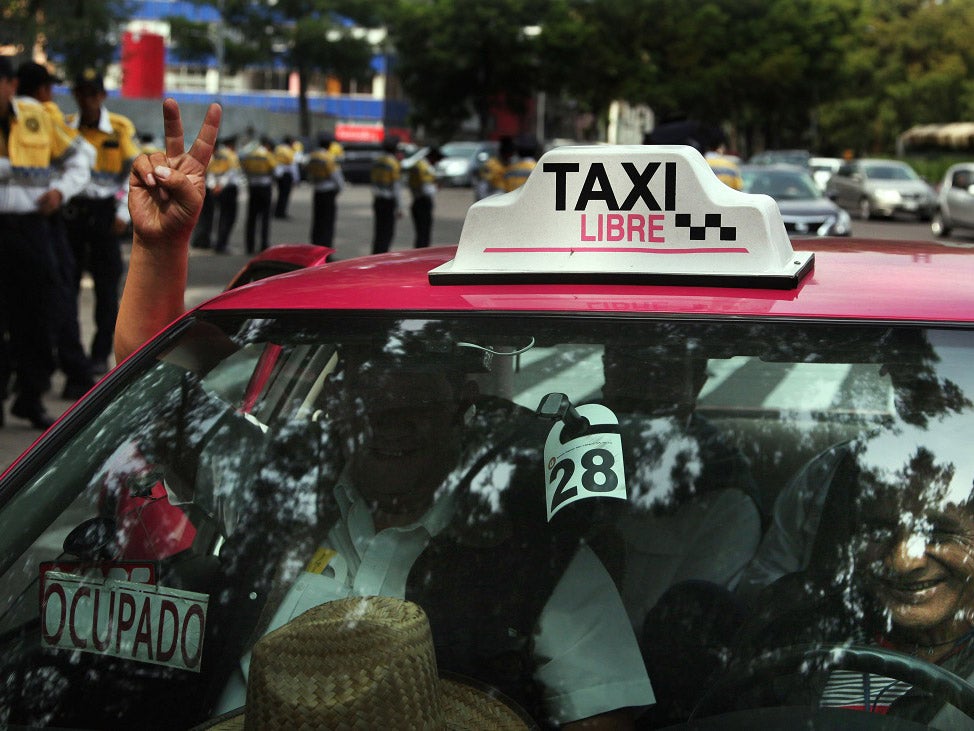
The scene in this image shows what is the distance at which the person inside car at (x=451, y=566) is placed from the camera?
2.09 metres

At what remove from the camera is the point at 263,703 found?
66.4 inches

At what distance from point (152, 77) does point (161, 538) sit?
20609 millimetres

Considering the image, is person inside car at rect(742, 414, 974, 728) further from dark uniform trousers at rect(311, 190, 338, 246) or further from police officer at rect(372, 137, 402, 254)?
dark uniform trousers at rect(311, 190, 338, 246)

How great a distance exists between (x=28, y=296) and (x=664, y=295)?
6083 mm

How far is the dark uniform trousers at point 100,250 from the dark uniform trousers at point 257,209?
10814 mm

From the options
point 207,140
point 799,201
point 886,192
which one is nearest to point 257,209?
point 799,201

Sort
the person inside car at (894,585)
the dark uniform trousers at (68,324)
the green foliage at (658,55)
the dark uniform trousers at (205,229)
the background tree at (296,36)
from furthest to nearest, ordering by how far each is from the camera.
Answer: the background tree at (296,36) → the green foliage at (658,55) → the dark uniform trousers at (205,229) → the dark uniform trousers at (68,324) → the person inside car at (894,585)

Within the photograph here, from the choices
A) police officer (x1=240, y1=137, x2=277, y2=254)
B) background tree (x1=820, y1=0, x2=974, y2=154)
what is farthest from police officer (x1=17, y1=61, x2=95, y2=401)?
background tree (x1=820, y1=0, x2=974, y2=154)

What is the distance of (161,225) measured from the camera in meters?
2.84

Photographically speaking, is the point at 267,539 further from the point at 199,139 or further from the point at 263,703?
the point at 199,139

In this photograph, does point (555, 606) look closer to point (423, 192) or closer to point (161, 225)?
point (161, 225)

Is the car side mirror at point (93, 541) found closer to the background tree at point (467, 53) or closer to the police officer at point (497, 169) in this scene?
the police officer at point (497, 169)

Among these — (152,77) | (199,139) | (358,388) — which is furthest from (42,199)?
(152,77)

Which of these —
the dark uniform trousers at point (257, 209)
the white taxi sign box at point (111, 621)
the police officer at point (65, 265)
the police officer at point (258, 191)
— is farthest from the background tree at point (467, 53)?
the white taxi sign box at point (111, 621)
